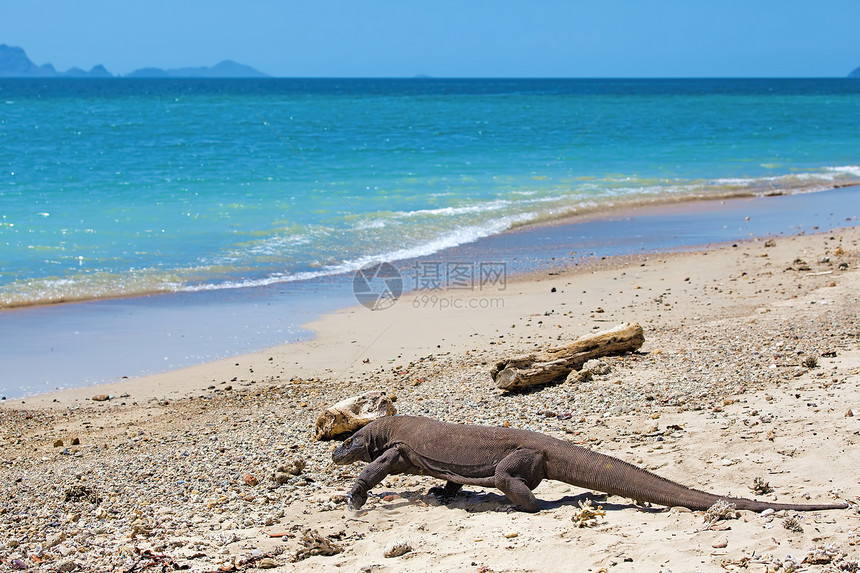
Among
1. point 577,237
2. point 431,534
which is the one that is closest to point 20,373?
point 431,534

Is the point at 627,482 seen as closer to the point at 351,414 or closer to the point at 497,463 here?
the point at 497,463

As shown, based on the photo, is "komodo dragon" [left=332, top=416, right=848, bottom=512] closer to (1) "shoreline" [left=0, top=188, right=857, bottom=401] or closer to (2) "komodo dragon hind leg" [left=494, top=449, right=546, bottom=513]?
(2) "komodo dragon hind leg" [left=494, top=449, right=546, bottom=513]

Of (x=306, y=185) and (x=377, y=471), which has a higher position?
(x=306, y=185)

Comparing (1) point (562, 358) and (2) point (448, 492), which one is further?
(1) point (562, 358)

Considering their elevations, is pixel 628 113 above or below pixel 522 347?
above

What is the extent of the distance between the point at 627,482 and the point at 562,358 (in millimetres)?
2835

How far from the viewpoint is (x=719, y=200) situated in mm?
22375

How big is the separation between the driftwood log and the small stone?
9.60 feet

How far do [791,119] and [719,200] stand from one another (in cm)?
3907

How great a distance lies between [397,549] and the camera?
4598mm

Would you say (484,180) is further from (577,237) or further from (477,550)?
(477,550)

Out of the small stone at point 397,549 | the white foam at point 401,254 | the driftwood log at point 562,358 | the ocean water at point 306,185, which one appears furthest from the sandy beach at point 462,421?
the ocean water at point 306,185

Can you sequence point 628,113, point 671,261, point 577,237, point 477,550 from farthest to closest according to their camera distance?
point 628,113 < point 577,237 < point 671,261 < point 477,550

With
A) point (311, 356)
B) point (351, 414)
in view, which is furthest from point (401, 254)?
point (351, 414)
